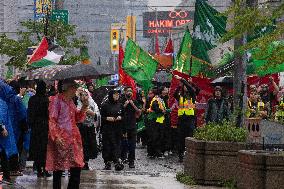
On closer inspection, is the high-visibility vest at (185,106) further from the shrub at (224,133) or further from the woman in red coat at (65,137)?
the woman in red coat at (65,137)

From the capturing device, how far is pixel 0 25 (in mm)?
88562

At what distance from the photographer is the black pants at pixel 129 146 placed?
20.5m

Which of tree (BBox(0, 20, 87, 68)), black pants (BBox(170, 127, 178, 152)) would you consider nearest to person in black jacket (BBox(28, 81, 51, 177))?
black pants (BBox(170, 127, 178, 152))

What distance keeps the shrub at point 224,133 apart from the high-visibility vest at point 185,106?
6399 mm

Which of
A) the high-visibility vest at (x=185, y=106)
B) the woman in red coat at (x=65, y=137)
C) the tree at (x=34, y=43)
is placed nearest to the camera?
the woman in red coat at (x=65, y=137)

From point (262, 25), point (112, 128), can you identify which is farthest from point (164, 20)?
point (262, 25)

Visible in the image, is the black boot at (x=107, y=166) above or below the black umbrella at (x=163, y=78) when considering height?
below

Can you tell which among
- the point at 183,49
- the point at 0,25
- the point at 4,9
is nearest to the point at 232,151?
the point at 183,49

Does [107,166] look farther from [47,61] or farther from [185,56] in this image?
[185,56]

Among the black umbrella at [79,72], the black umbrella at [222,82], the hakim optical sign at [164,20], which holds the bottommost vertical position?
the black umbrella at [79,72]

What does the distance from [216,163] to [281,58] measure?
110 inches

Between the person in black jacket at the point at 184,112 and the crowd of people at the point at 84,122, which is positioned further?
the person in black jacket at the point at 184,112

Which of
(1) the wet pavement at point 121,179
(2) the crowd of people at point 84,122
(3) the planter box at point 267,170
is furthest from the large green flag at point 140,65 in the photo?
(3) the planter box at point 267,170

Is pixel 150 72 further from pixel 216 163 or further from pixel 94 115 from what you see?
pixel 216 163
